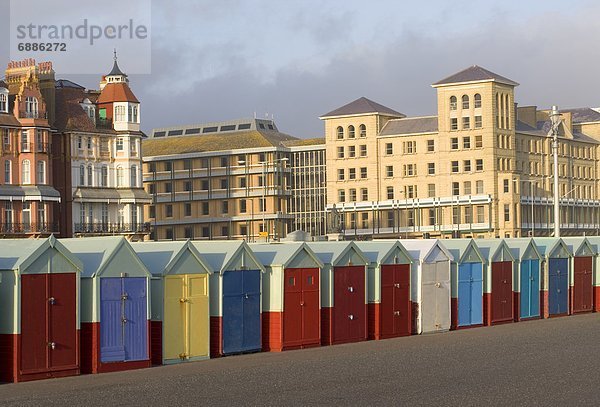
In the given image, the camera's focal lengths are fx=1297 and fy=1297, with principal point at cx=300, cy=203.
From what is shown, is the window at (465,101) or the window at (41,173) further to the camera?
the window at (465,101)

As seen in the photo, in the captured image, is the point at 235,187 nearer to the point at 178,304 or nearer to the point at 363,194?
the point at 363,194

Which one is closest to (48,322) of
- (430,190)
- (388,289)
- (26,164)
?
(388,289)

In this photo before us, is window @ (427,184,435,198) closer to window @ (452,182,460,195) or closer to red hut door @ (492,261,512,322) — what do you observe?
window @ (452,182,460,195)

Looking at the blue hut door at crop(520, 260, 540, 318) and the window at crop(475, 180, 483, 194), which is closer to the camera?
the blue hut door at crop(520, 260, 540, 318)

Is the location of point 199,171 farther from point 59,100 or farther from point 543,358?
point 543,358

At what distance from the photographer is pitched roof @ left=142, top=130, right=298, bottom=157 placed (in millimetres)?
167125

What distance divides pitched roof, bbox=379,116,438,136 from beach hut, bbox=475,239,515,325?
105 metres

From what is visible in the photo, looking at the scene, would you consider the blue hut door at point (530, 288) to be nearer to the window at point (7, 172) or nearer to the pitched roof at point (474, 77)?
the window at point (7, 172)

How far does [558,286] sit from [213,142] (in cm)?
11644

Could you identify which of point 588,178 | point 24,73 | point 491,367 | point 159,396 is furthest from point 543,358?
point 588,178

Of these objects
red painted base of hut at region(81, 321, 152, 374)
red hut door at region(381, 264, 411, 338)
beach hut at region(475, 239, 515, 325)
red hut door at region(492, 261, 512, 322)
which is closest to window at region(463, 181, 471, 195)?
beach hut at region(475, 239, 515, 325)

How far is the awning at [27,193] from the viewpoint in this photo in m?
110

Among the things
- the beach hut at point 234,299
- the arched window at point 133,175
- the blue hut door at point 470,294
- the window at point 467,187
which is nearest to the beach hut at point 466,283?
the blue hut door at point 470,294

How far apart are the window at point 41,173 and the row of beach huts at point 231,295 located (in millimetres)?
66529
